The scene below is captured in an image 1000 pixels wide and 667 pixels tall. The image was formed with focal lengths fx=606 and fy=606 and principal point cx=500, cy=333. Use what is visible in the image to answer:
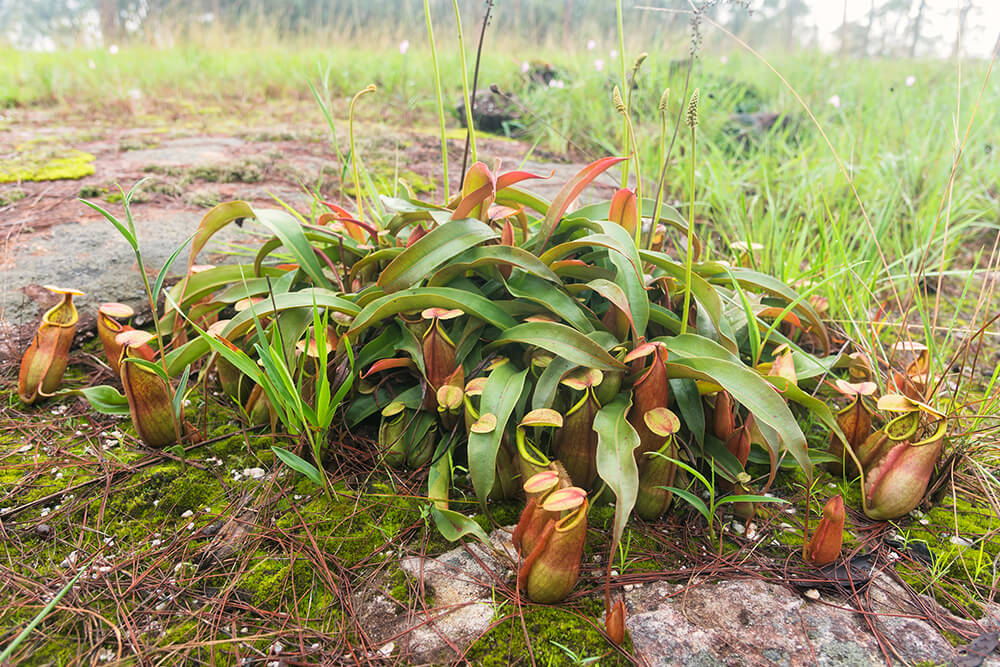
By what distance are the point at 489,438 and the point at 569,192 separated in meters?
0.61

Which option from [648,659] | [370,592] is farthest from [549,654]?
[370,592]

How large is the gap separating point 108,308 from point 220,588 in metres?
0.83

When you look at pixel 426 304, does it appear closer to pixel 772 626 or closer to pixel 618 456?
pixel 618 456

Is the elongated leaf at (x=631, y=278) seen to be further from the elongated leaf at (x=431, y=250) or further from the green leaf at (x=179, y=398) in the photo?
the green leaf at (x=179, y=398)

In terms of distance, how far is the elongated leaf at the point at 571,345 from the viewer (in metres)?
1.28

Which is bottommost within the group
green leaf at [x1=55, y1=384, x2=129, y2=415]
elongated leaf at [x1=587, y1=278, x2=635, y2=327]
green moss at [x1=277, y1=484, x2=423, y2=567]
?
green moss at [x1=277, y1=484, x2=423, y2=567]

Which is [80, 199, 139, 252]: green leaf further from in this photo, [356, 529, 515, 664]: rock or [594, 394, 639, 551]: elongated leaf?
[594, 394, 639, 551]: elongated leaf

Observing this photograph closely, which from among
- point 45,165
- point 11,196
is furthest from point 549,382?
point 45,165

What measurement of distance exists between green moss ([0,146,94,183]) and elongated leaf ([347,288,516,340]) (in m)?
2.31

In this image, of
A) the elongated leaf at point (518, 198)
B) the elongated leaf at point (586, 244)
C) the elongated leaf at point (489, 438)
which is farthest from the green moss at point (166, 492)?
the elongated leaf at point (518, 198)

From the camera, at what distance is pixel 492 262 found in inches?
57.1

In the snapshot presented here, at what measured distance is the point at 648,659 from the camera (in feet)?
3.47

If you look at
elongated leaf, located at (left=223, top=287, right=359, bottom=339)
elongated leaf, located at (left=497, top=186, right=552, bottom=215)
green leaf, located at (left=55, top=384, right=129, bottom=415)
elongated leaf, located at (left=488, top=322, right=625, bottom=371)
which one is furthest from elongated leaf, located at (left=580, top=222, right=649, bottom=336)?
green leaf, located at (left=55, top=384, right=129, bottom=415)

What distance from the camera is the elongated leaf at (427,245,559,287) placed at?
141cm
